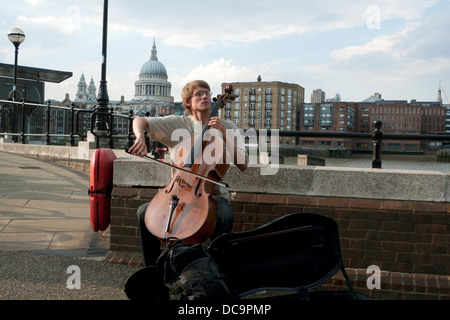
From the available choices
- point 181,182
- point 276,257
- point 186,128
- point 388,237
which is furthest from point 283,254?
point 388,237

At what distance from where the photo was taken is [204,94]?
11.7 ft

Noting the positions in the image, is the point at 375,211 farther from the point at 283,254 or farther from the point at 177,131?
the point at 177,131

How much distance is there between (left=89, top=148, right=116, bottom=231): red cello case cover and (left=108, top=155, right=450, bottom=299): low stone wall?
4.13 feet

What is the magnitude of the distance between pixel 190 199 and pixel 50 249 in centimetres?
234

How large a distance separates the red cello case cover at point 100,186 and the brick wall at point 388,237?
1409 millimetres

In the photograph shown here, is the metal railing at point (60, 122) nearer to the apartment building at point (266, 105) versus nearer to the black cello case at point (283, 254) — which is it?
the black cello case at point (283, 254)

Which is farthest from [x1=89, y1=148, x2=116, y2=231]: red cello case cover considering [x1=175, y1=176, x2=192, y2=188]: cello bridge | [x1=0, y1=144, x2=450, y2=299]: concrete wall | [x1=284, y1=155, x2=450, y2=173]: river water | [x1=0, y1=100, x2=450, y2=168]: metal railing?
[x1=284, y1=155, x2=450, y2=173]: river water

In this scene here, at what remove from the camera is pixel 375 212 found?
391 cm

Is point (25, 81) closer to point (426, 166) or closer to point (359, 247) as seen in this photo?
point (426, 166)

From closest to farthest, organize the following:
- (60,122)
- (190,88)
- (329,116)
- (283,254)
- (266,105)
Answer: (283,254) → (190,88) → (60,122) → (329,116) → (266,105)

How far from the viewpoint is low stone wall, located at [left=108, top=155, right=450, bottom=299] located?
151 inches

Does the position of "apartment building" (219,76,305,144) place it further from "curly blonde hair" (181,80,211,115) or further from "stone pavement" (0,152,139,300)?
"curly blonde hair" (181,80,211,115)

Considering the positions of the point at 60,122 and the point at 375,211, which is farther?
the point at 60,122
